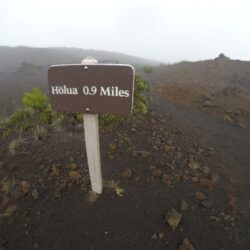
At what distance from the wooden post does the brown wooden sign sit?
0.38 feet

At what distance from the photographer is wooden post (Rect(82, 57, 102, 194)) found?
215 cm

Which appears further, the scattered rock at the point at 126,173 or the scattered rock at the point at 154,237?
the scattered rock at the point at 126,173

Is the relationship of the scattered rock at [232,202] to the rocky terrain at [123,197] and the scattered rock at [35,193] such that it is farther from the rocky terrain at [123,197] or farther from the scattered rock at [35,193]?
the scattered rock at [35,193]

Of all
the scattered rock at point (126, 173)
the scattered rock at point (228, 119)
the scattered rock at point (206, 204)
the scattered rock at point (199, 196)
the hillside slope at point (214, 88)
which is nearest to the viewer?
the scattered rock at point (206, 204)

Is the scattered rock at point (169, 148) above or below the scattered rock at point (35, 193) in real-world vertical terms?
below

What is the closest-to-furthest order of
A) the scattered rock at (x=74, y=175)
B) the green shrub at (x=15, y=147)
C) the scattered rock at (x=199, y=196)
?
the scattered rock at (x=199, y=196) < the scattered rock at (x=74, y=175) < the green shrub at (x=15, y=147)

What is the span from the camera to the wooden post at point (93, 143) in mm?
2152

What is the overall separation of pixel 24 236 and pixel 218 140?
4.02 metres

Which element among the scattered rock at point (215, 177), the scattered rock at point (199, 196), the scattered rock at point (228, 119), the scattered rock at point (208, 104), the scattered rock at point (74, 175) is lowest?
the scattered rock at point (208, 104)

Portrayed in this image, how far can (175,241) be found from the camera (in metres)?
2.21

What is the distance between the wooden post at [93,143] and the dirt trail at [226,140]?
68.6 inches

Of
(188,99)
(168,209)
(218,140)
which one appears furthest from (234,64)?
(168,209)

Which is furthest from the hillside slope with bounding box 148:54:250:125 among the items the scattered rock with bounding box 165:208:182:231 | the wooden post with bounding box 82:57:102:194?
the wooden post with bounding box 82:57:102:194

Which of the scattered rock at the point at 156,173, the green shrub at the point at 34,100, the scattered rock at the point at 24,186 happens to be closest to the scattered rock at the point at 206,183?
the scattered rock at the point at 156,173
